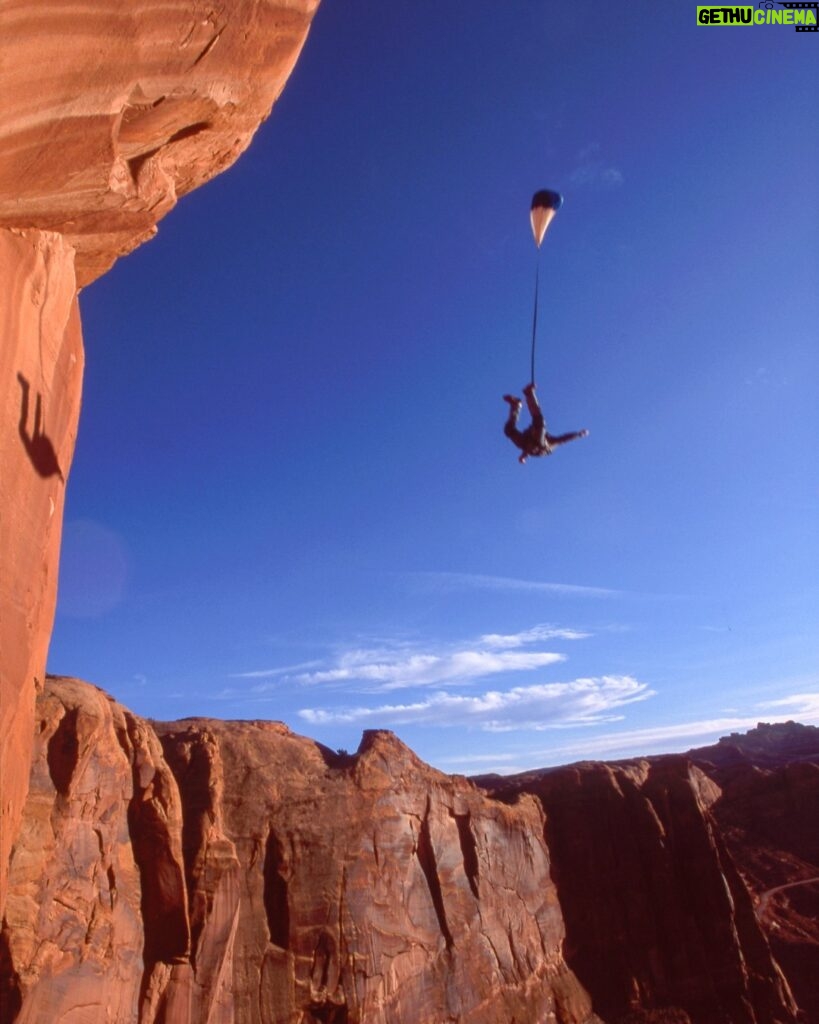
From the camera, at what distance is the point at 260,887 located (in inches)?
864

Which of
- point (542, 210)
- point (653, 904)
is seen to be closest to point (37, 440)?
point (542, 210)

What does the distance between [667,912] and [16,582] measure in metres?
39.9

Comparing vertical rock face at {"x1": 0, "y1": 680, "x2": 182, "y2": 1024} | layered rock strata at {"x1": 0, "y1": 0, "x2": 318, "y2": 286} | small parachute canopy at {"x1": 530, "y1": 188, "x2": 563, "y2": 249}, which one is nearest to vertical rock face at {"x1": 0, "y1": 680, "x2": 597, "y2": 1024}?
vertical rock face at {"x1": 0, "y1": 680, "x2": 182, "y2": 1024}

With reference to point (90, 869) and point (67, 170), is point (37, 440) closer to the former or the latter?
point (67, 170)

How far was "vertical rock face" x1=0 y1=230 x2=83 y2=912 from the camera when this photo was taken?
712 centimetres

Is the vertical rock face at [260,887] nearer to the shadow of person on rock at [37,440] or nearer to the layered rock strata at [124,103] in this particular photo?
the shadow of person on rock at [37,440]

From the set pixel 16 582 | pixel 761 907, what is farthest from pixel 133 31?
pixel 761 907

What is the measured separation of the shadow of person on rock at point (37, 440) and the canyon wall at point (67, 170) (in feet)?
0.09

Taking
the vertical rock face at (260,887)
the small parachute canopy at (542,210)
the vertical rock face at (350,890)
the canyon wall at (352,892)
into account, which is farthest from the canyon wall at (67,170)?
the vertical rock face at (350,890)

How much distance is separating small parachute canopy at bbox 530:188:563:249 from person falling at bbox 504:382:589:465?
3356mm

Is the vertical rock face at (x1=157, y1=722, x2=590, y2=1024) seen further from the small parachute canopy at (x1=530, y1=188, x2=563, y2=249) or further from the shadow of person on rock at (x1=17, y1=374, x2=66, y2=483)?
the small parachute canopy at (x1=530, y1=188, x2=563, y2=249)

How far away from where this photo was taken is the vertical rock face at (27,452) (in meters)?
→ 7.12

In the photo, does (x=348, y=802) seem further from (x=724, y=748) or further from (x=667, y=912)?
(x=724, y=748)

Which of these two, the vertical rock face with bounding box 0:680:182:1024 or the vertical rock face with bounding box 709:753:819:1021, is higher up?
the vertical rock face with bounding box 0:680:182:1024
